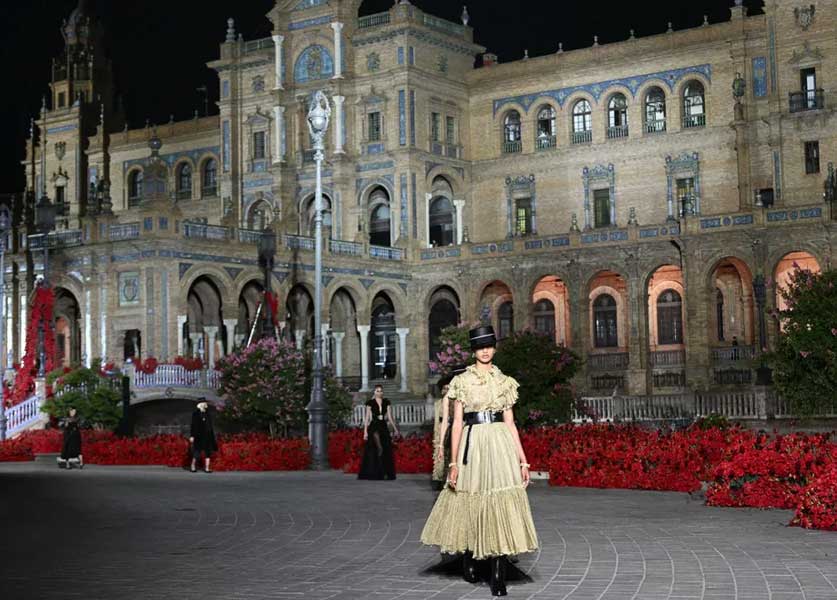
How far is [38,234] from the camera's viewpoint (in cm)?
4809

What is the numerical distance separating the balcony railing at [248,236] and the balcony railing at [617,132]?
15686 millimetres

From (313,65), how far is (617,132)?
13527 millimetres

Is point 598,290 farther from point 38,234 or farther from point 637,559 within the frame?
point 637,559

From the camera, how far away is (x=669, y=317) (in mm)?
51969

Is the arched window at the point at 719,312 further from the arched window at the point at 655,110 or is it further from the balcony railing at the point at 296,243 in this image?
the balcony railing at the point at 296,243

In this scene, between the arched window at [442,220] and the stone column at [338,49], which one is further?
the arched window at [442,220]

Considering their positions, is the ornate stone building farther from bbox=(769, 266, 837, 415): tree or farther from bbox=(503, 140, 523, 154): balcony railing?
bbox=(769, 266, 837, 415): tree

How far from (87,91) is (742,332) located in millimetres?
39966

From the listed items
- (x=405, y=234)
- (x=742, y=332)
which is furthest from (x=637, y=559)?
(x=405, y=234)

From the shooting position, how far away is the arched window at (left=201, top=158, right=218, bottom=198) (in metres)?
65.5

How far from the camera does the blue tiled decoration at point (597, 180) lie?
2143 inches

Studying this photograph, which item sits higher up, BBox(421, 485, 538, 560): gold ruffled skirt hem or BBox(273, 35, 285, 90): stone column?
BBox(273, 35, 285, 90): stone column

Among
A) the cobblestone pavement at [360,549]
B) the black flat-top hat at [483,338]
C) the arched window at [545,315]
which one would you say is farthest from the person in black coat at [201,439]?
the arched window at [545,315]

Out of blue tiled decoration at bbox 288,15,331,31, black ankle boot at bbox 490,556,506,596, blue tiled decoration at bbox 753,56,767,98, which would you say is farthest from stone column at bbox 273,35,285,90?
black ankle boot at bbox 490,556,506,596
